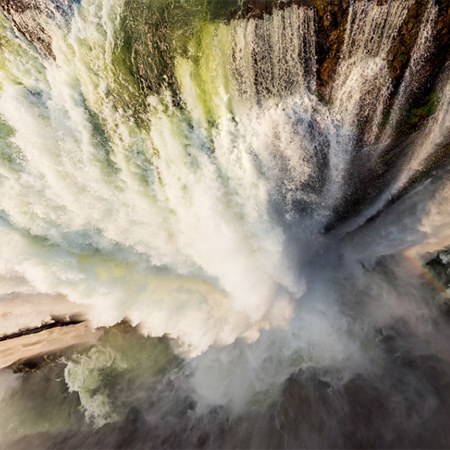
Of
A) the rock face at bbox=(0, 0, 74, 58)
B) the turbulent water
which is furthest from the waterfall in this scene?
the rock face at bbox=(0, 0, 74, 58)

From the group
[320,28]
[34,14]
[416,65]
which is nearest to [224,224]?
[320,28]

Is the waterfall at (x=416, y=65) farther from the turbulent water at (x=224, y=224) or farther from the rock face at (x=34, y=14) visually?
the rock face at (x=34, y=14)

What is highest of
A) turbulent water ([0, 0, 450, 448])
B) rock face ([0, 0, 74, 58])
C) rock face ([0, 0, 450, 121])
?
rock face ([0, 0, 74, 58])

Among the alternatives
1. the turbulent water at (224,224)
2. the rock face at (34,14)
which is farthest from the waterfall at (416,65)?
the rock face at (34,14)

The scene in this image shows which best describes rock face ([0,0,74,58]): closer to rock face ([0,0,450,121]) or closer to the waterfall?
rock face ([0,0,450,121])

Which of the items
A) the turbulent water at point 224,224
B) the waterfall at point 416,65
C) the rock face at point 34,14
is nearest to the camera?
the waterfall at point 416,65

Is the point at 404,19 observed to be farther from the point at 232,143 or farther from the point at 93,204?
the point at 93,204

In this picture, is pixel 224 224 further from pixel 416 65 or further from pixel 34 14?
pixel 34 14

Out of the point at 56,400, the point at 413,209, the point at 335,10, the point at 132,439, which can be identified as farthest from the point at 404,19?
the point at 56,400
